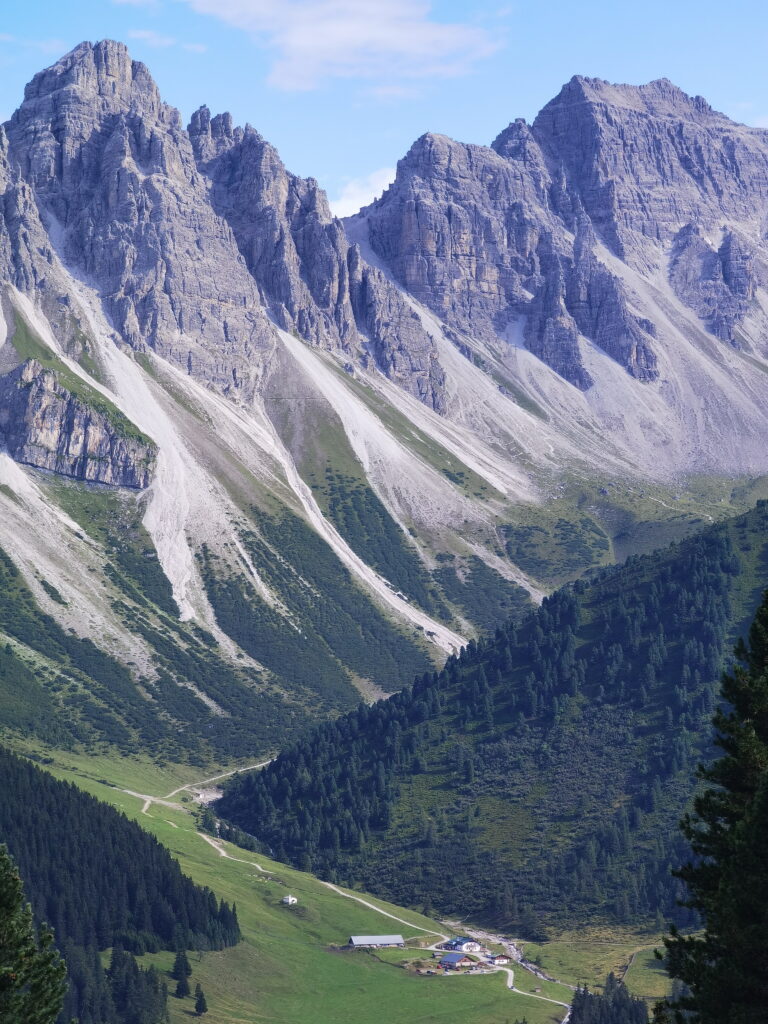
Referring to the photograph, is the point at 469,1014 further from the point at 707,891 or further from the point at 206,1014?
the point at 707,891

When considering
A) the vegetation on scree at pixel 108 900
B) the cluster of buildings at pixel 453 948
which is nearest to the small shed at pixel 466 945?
the cluster of buildings at pixel 453 948

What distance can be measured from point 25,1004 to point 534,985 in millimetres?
134881

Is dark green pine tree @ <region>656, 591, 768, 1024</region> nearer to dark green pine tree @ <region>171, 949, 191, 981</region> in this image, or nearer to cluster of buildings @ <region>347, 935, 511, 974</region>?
dark green pine tree @ <region>171, 949, 191, 981</region>

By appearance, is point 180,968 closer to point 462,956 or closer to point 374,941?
point 374,941

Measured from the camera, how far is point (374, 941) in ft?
634

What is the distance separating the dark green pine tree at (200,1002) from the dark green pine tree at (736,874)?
111309 millimetres

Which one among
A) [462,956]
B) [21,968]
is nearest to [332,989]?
[462,956]

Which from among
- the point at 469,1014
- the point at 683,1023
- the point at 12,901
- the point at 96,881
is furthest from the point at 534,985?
the point at 12,901

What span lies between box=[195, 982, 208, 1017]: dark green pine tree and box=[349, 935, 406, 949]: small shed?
101ft

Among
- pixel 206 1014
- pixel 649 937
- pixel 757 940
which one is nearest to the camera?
pixel 757 940

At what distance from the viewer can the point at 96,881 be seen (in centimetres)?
18638

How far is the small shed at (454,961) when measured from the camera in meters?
183

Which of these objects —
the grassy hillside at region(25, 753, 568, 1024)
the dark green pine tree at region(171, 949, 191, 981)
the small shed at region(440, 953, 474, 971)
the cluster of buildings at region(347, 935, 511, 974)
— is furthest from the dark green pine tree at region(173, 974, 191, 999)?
the small shed at region(440, 953, 474, 971)

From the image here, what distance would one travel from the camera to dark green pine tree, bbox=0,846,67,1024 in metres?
53.2
